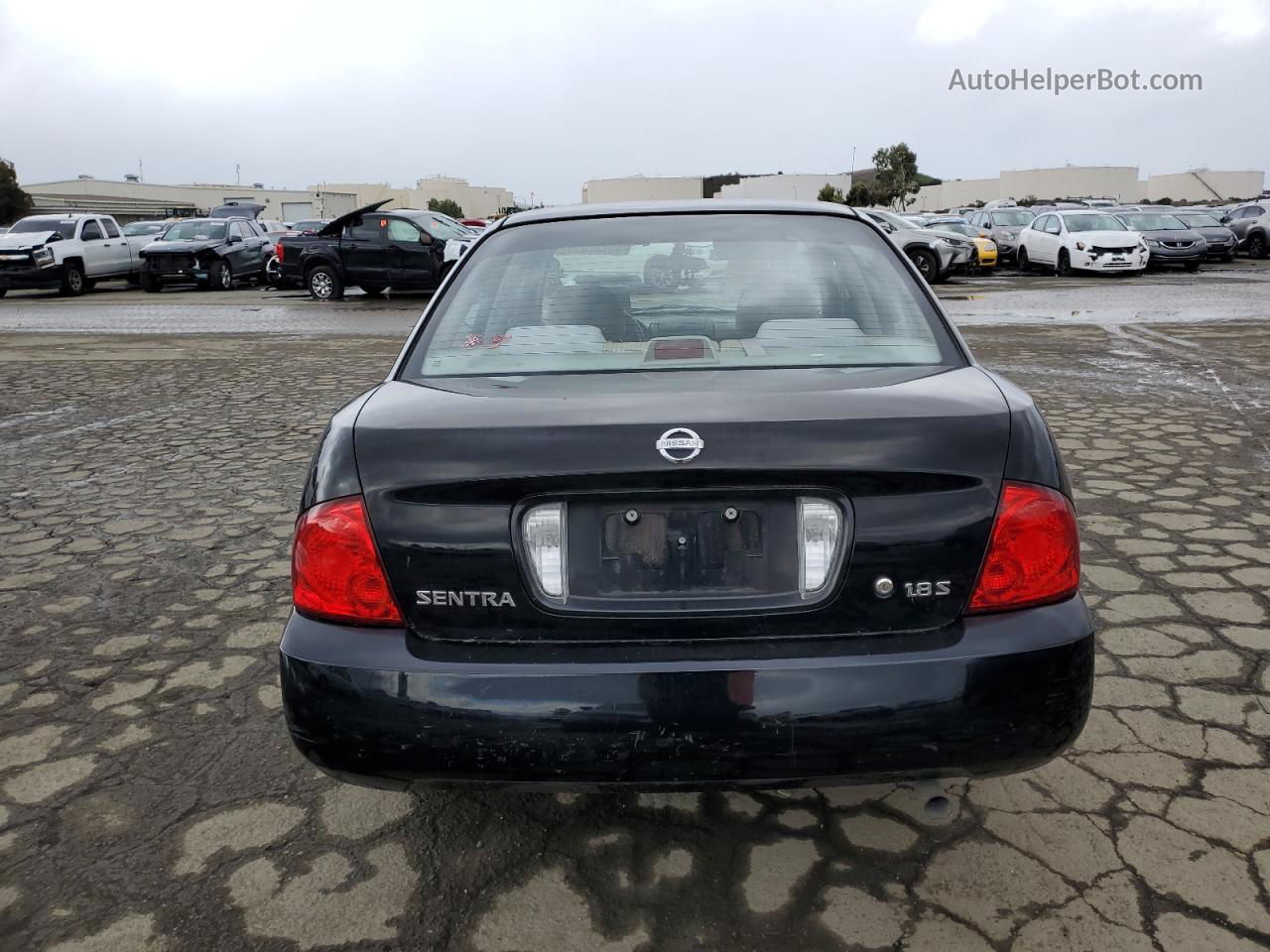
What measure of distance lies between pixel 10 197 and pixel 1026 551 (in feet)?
283

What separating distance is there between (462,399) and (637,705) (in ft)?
2.48

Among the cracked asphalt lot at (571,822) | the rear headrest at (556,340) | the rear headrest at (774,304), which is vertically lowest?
the cracked asphalt lot at (571,822)

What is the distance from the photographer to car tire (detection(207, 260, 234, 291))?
990 inches

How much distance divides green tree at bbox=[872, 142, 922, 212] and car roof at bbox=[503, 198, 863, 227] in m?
95.6

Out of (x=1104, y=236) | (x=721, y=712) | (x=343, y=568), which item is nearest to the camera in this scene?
(x=721, y=712)

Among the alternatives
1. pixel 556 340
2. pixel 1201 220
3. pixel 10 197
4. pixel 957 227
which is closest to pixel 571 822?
pixel 556 340

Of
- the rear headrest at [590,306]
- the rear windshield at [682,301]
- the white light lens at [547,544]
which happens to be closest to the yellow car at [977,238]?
the rear windshield at [682,301]

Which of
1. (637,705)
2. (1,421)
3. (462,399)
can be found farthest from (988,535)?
(1,421)

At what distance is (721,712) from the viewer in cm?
200

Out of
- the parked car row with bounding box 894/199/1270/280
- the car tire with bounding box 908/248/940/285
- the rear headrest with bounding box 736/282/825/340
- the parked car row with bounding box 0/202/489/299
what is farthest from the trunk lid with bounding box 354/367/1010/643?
the parked car row with bounding box 894/199/1270/280

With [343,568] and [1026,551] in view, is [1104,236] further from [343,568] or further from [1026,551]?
[343,568]

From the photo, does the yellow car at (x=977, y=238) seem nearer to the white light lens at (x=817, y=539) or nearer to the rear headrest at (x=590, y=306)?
the rear headrest at (x=590, y=306)

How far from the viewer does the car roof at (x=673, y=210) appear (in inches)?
124

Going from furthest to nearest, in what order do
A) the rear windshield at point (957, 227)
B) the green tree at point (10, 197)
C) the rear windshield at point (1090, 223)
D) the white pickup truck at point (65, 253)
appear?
the green tree at point (10, 197) → the rear windshield at point (957, 227) → the rear windshield at point (1090, 223) → the white pickup truck at point (65, 253)
